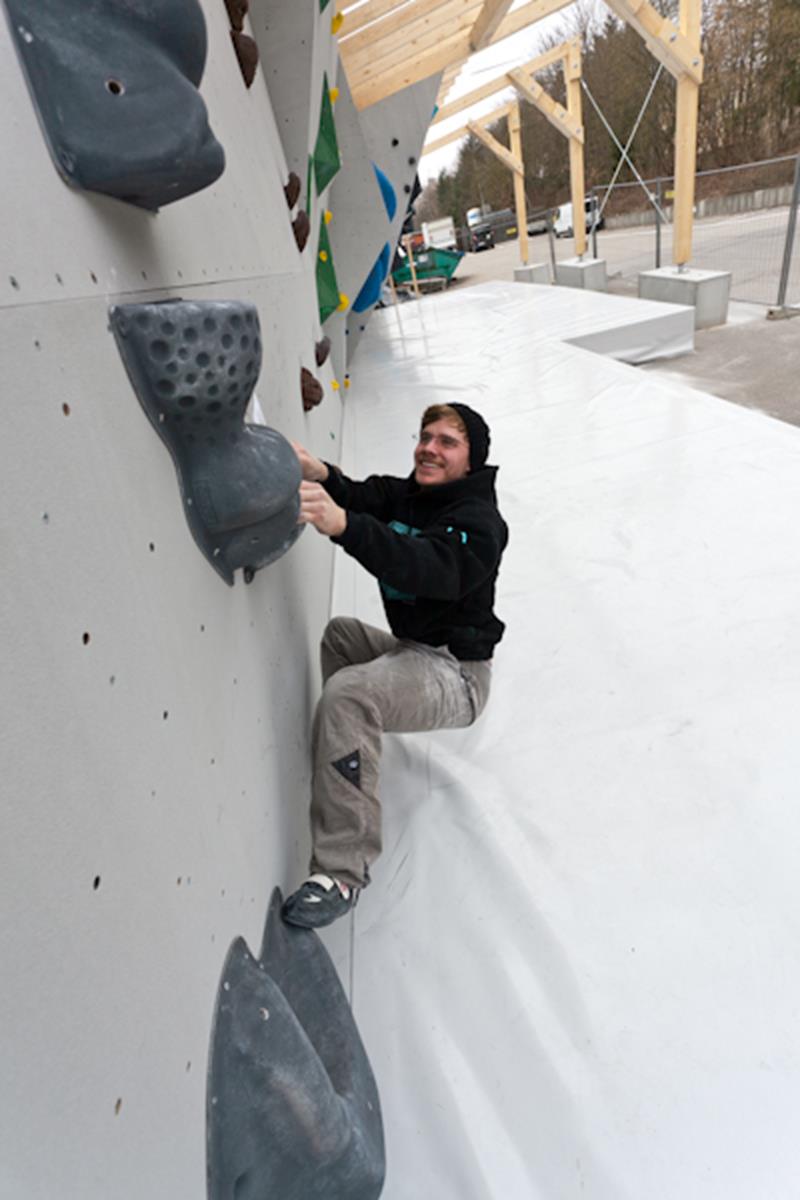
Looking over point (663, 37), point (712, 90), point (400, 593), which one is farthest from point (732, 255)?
point (712, 90)

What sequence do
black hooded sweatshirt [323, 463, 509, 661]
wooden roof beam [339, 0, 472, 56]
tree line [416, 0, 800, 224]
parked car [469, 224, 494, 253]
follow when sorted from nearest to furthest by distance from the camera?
black hooded sweatshirt [323, 463, 509, 661] < wooden roof beam [339, 0, 472, 56] < tree line [416, 0, 800, 224] < parked car [469, 224, 494, 253]

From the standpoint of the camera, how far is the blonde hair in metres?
1.36

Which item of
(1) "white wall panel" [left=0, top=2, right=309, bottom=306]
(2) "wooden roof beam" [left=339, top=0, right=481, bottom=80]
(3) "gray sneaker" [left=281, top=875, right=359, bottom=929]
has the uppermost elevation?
(2) "wooden roof beam" [left=339, top=0, right=481, bottom=80]

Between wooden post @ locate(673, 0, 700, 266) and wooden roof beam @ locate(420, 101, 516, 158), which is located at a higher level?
wooden roof beam @ locate(420, 101, 516, 158)

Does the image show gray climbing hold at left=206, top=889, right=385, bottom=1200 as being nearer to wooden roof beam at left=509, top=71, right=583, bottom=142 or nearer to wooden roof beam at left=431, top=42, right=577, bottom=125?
wooden roof beam at left=431, top=42, right=577, bottom=125

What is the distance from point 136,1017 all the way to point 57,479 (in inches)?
16.1

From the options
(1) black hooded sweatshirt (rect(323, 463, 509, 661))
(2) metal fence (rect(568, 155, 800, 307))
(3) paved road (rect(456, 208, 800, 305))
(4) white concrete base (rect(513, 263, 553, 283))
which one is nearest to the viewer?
(1) black hooded sweatshirt (rect(323, 463, 509, 661))

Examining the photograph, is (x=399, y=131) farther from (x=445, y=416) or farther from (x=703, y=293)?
(x=445, y=416)

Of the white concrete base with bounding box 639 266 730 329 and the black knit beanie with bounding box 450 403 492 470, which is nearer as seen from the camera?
the black knit beanie with bounding box 450 403 492 470

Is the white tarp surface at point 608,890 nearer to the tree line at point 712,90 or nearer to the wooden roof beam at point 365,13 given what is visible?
the wooden roof beam at point 365,13

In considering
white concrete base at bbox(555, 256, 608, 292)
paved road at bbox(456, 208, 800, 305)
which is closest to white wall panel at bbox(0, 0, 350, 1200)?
paved road at bbox(456, 208, 800, 305)

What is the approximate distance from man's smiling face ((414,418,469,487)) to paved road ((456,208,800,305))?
646cm

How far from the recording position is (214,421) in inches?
27.6

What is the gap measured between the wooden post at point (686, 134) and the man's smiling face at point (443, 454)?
215 inches
